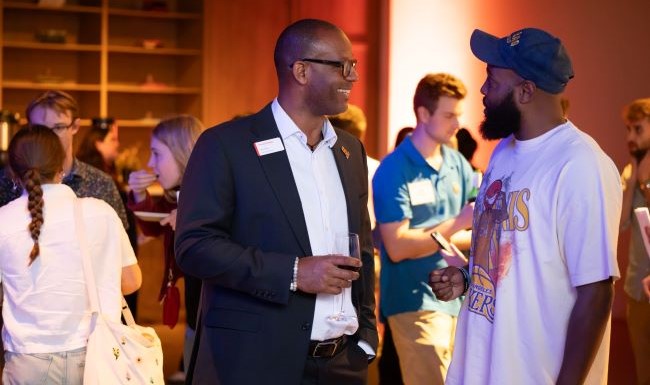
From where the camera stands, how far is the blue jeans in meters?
3.16

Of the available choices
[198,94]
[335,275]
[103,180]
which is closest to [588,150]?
[335,275]

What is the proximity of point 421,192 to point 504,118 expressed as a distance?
5.71 feet

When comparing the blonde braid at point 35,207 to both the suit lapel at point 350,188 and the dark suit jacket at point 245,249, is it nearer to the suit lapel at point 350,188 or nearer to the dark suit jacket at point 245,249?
the dark suit jacket at point 245,249

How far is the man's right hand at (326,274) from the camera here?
2.50 meters

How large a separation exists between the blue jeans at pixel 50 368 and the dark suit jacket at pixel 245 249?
0.63 meters

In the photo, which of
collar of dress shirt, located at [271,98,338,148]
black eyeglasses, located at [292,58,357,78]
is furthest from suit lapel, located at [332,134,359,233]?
black eyeglasses, located at [292,58,357,78]

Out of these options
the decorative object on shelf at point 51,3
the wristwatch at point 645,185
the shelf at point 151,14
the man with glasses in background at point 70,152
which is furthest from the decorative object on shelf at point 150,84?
the wristwatch at point 645,185

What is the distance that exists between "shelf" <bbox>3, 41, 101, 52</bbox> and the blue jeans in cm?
669

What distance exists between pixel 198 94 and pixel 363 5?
243cm

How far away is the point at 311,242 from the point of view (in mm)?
2723

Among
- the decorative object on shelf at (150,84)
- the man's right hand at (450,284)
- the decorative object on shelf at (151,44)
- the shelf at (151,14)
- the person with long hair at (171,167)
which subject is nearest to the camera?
the man's right hand at (450,284)

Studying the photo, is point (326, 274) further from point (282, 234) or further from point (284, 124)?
point (284, 124)

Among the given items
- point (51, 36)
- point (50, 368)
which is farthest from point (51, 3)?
point (50, 368)

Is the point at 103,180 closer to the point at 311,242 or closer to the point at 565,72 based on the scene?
the point at 311,242
